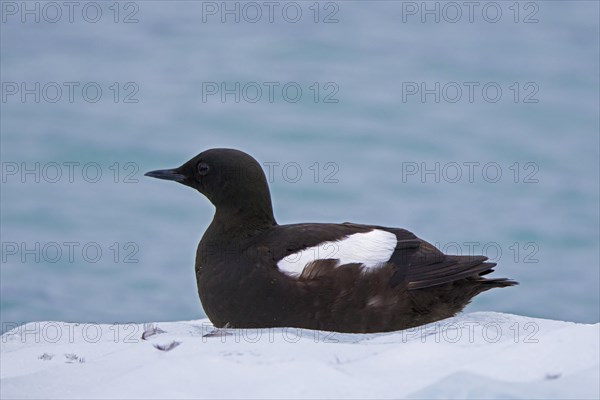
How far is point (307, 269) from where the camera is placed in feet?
21.1

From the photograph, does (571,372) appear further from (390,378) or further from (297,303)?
(297,303)

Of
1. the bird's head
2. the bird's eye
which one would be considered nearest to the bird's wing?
the bird's head

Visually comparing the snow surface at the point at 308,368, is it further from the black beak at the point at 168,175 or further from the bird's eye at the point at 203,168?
the black beak at the point at 168,175

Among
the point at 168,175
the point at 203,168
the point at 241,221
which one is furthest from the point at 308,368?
the point at 168,175

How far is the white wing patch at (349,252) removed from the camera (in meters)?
6.47

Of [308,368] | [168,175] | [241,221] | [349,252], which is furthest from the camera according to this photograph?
[168,175]

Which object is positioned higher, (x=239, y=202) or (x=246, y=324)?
(x=239, y=202)

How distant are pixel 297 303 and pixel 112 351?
1.26m

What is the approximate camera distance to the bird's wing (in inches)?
256

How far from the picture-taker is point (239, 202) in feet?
22.7

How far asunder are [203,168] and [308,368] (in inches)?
105

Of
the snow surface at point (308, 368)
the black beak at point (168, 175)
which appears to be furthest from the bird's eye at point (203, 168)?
the snow surface at point (308, 368)

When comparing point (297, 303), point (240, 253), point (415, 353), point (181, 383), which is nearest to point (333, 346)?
point (415, 353)

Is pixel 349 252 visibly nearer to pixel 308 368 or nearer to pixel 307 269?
pixel 307 269
